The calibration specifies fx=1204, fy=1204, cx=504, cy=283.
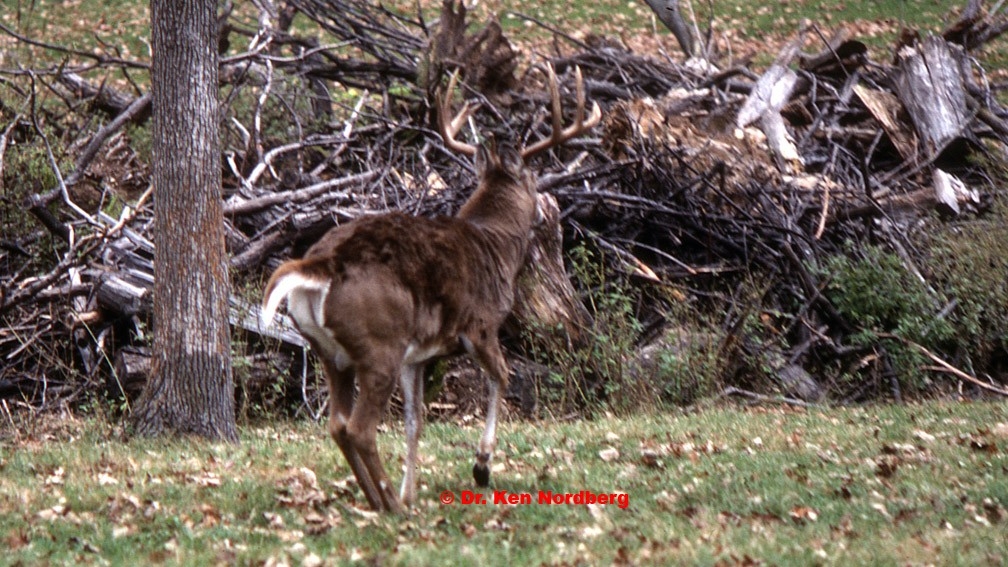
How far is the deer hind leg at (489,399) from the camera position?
282 inches

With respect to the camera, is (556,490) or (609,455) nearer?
(556,490)

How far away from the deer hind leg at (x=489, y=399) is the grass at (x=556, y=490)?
0.55 feet

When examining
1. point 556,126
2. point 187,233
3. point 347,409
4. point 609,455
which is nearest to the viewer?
point 347,409

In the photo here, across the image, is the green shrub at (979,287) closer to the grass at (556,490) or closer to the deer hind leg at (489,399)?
the grass at (556,490)

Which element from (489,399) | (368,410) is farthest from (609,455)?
(368,410)

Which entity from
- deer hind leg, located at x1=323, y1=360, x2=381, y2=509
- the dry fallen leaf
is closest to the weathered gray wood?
the dry fallen leaf

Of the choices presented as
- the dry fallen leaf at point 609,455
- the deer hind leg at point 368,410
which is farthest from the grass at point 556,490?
the deer hind leg at point 368,410

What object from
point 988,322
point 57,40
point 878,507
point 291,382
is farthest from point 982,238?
point 57,40

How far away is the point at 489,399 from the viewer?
7301 millimetres

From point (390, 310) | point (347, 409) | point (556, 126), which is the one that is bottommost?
point (347, 409)

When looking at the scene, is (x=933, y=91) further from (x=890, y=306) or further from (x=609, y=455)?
(x=609, y=455)

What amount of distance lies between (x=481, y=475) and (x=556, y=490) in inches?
17.9

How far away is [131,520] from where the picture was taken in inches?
253

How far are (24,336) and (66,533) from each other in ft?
18.2
